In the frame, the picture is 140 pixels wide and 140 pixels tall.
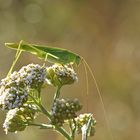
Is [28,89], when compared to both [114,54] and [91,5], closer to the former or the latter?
[114,54]

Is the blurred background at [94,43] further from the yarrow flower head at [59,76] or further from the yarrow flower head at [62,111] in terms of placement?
the yarrow flower head at [62,111]

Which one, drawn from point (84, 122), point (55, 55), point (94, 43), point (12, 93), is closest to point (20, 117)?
point (12, 93)

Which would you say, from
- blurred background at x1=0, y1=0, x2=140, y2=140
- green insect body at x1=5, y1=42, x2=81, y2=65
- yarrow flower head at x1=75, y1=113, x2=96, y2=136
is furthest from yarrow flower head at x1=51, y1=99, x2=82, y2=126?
blurred background at x1=0, y1=0, x2=140, y2=140

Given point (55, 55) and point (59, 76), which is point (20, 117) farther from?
point (55, 55)

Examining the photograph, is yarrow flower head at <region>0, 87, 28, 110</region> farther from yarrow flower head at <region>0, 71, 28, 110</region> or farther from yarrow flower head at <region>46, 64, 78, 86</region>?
yarrow flower head at <region>46, 64, 78, 86</region>

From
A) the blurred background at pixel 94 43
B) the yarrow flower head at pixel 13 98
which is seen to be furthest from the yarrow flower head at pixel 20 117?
the blurred background at pixel 94 43

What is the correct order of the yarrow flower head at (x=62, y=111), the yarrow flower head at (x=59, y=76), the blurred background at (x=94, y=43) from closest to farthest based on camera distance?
Answer: the yarrow flower head at (x=62, y=111)
the yarrow flower head at (x=59, y=76)
the blurred background at (x=94, y=43)
